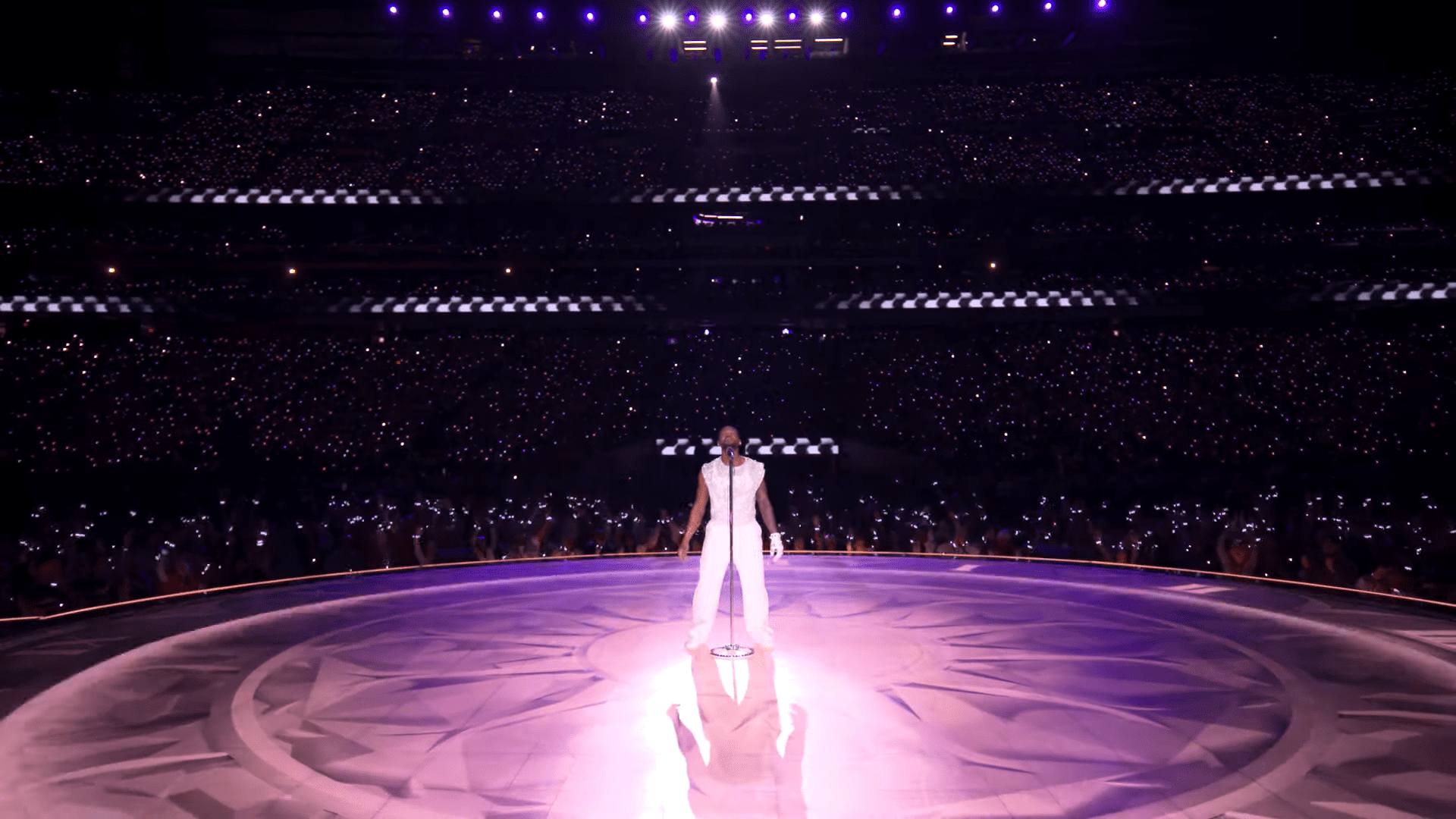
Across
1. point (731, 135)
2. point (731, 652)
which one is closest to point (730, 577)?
point (731, 652)

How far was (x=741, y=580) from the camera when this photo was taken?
606cm

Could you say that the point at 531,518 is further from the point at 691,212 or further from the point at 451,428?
the point at 691,212

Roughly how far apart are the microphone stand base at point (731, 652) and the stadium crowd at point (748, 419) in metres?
7.15

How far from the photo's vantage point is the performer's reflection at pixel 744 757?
356 cm

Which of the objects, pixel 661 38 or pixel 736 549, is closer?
pixel 736 549

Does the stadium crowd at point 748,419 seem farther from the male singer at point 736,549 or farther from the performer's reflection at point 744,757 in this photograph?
the performer's reflection at point 744,757

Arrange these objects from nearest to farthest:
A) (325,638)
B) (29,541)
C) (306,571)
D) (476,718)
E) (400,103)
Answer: (476,718)
(325,638)
(29,541)
(306,571)
(400,103)

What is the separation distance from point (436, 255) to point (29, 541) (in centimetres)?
983

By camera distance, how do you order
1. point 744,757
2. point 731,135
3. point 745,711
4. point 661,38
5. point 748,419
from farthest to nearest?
1. point 731,135
2. point 661,38
3. point 748,419
4. point 745,711
5. point 744,757

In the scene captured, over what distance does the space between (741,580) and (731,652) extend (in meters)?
0.46

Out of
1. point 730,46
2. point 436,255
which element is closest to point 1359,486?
point 730,46

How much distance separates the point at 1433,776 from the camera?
148 inches

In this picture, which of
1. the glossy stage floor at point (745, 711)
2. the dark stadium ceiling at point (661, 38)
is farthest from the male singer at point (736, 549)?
the dark stadium ceiling at point (661, 38)

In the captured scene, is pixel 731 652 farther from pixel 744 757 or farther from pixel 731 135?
pixel 731 135
